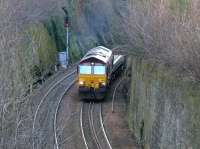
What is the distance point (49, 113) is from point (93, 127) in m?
2.53

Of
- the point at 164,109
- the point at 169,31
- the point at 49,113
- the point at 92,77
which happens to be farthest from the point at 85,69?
the point at 164,109

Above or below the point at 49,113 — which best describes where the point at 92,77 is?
above

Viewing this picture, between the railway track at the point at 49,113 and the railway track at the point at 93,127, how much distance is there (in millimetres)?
1391

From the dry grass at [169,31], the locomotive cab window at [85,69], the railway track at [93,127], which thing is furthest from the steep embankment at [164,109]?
the locomotive cab window at [85,69]

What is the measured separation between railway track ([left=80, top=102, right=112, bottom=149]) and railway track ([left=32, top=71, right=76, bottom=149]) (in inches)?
54.8

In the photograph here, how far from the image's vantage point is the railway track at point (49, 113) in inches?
636

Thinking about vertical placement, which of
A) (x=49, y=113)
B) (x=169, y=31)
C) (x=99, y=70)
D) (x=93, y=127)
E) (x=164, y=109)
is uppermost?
(x=169, y=31)

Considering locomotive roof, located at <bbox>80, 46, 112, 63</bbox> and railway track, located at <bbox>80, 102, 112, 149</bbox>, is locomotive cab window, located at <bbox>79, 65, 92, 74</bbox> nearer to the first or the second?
locomotive roof, located at <bbox>80, 46, 112, 63</bbox>

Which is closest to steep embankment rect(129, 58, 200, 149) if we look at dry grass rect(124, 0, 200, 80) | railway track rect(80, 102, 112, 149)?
dry grass rect(124, 0, 200, 80)

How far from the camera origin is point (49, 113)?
21.7 m

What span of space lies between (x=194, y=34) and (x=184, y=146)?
3264 mm

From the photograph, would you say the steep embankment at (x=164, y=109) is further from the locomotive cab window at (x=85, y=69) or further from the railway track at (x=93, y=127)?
the locomotive cab window at (x=85, y=69)

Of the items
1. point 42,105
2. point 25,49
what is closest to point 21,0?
point 25,49

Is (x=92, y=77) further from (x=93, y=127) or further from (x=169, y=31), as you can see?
(x=169, y=31)
